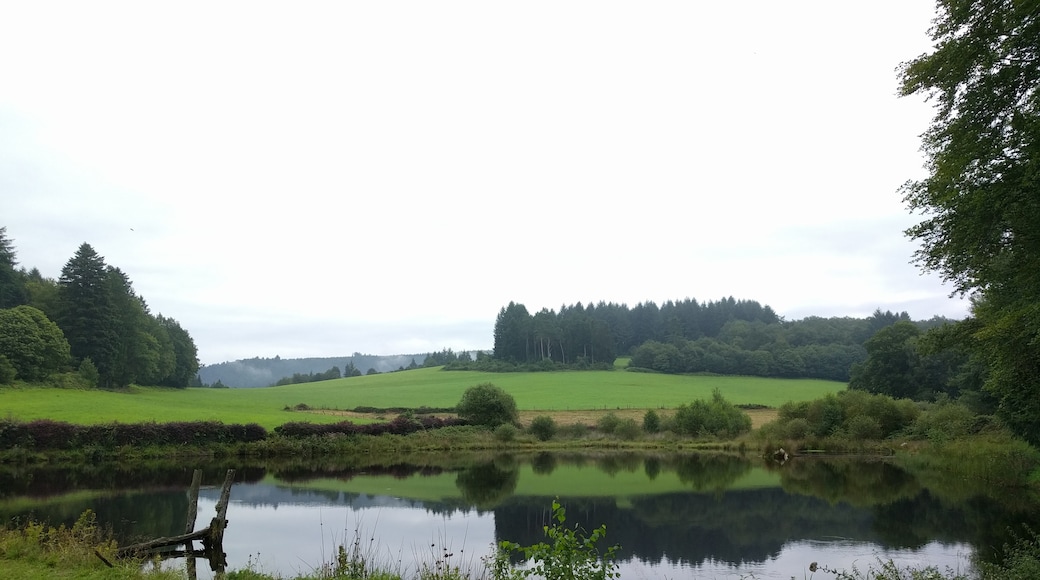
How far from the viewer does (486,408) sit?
5209cm

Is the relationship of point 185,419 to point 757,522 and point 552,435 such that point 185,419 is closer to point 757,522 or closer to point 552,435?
point 552,435

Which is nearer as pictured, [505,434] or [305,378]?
[505,434]

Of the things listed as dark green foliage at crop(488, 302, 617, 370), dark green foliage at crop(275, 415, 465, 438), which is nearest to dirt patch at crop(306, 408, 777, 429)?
dark green foliage at crop(275, 415, 465, 438)

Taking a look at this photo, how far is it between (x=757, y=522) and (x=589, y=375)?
71884mm

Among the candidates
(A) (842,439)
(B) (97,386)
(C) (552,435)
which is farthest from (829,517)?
(B) (97,386)

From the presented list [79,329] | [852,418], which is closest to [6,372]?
[79,329]

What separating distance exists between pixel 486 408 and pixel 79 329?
41.3 metres

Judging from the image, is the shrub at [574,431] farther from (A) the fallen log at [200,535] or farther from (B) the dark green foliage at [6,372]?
(B) the dark green foliage at [6,372]

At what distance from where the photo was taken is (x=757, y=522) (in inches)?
846

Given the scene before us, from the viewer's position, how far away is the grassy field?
1655 inches

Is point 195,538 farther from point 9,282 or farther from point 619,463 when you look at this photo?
point 9,282

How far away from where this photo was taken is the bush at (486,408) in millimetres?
52000

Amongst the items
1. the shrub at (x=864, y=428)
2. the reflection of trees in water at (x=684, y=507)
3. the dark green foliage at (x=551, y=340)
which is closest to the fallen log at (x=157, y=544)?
the reflection of trees in water at (x=684, y=507)

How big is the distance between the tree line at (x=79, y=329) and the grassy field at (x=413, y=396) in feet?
11.6
